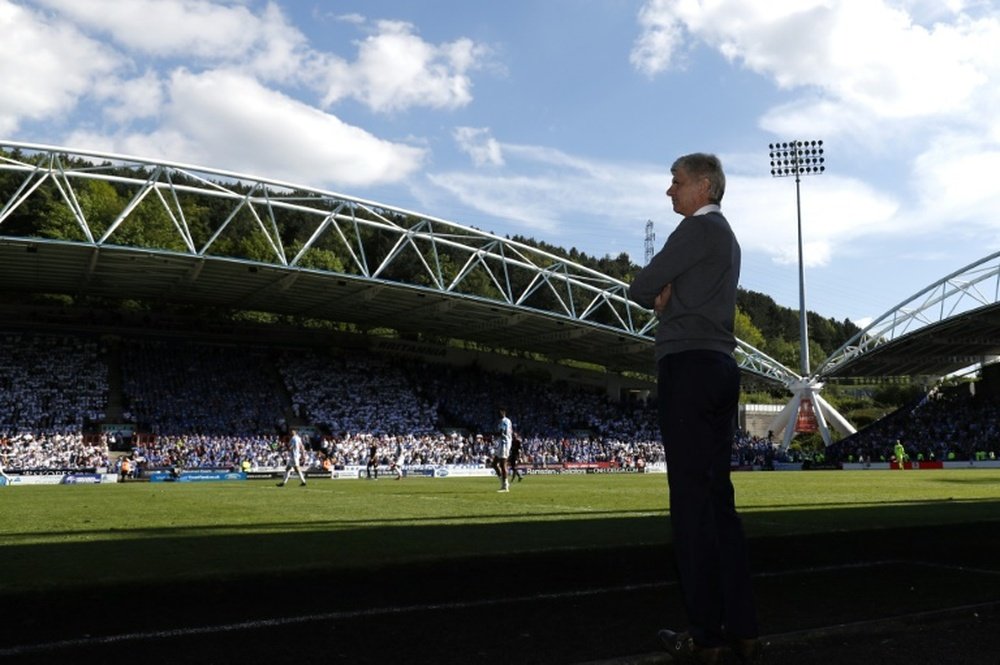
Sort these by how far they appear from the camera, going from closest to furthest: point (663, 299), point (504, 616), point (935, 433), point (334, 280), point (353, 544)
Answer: point (663, 299), point (504, 616), point (353, 544), point (334, 280), point (935, 433)

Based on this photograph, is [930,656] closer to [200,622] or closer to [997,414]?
[200,622]

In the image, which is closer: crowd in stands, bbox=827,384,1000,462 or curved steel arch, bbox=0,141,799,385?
curved steel arch, bbox=0,141,799,385

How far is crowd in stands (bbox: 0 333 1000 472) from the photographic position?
136 feet

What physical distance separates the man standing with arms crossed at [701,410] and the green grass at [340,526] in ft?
13.2

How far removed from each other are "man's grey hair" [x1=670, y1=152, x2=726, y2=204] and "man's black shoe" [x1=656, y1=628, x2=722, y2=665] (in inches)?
82.1

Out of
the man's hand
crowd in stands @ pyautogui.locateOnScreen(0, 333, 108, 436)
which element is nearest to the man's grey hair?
the man's hand

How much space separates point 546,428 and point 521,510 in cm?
4275

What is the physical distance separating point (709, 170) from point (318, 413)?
4718 cm

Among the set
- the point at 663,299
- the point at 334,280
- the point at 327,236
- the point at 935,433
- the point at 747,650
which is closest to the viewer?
the point at 747,650

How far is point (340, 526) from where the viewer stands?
11.8m

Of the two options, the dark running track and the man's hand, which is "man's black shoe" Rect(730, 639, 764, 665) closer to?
the dark running track

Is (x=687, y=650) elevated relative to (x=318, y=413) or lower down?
lower down

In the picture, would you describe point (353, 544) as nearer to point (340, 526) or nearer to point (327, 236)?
point (340, 526)

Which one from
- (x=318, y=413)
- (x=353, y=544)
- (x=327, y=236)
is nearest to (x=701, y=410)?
(x=353, y=544)
